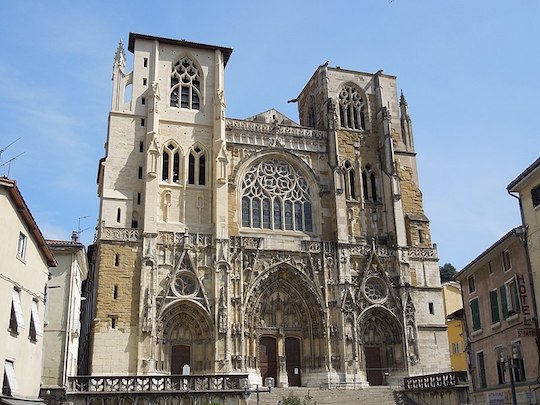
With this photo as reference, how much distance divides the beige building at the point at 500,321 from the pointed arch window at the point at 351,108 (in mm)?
17239

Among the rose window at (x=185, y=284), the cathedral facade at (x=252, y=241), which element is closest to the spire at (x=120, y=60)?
the cathedral facade at (x=252, y=241)

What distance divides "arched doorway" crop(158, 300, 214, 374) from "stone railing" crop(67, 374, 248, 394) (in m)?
4.30

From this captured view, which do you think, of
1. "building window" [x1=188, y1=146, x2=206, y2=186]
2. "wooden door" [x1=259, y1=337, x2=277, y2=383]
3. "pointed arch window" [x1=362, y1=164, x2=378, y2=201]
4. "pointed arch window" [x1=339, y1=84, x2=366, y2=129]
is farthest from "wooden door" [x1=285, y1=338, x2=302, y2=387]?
"pointed arch window" [x1=339, y1=84, x2=366, y2=129]

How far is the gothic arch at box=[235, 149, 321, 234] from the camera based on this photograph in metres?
38.2

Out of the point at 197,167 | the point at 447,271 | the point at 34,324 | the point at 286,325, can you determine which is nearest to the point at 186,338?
the point at 286,325

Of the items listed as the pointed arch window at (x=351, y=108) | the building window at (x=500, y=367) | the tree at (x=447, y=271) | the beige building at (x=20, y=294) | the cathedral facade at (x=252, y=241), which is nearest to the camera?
the beige building at (x=20, y=294)

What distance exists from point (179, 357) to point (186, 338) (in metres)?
1.06

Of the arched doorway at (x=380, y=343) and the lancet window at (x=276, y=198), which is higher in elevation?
the lancet window at (x=276, y=198)

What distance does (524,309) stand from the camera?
71.4ft

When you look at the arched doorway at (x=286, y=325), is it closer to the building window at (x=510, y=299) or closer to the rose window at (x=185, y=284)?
the rose window at (x=185, y=284)

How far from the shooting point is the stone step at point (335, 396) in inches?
1218

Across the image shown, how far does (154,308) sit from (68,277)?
7182mm

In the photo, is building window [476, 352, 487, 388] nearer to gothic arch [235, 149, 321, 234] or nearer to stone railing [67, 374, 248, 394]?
stone railing [67, 374, 248, 394]

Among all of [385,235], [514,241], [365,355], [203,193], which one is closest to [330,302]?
[365,355]
